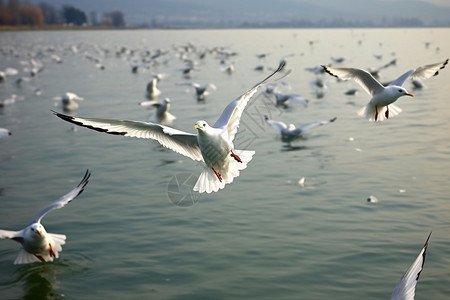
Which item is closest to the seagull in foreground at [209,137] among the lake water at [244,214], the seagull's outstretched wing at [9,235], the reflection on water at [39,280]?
the lake water at [244,214]

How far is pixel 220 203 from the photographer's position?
11.4 m

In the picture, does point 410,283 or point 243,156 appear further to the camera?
point 243,156

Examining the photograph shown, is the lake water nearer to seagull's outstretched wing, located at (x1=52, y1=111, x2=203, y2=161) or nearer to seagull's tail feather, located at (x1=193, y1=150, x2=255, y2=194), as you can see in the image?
seagull's tail feather, located at (x1=193, y1=150, x2=255, y2=194)

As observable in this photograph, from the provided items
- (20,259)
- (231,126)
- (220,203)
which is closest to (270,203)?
(220,203)

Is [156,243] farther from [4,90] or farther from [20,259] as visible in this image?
[4,90]

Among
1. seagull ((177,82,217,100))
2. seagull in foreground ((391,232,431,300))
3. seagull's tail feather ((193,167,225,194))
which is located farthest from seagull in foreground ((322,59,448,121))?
seagull ((177,82,217,100))

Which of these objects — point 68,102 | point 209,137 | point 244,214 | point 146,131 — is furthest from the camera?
point 68,102

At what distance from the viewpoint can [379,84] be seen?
417 inches

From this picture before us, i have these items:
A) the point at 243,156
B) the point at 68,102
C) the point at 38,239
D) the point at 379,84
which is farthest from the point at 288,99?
the point at 38,239

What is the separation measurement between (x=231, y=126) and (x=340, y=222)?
3.08m

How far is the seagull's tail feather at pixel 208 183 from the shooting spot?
8.56 metres

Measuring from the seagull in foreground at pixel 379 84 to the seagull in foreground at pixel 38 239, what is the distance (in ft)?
17.2

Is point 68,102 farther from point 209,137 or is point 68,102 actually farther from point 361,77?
point 209,137

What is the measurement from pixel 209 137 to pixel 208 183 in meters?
1.14
